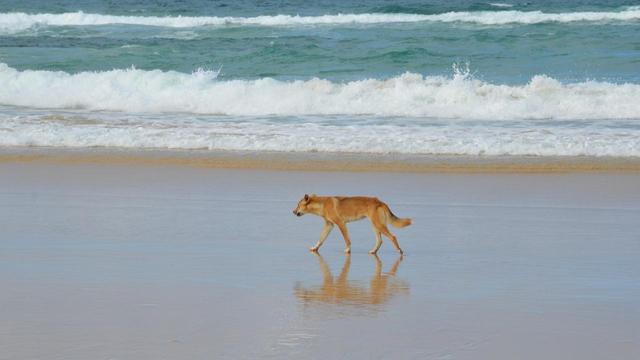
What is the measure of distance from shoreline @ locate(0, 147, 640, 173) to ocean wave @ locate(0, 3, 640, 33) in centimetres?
2082

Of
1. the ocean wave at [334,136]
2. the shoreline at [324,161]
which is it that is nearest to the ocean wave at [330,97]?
the ocean wave at [334,136]

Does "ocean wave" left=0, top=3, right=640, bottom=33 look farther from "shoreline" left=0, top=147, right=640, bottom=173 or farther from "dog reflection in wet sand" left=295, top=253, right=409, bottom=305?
"dog reflection in wet sand" left=295, top=253, right=409, bottom=305

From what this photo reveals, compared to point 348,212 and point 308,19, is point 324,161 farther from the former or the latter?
point 308,19

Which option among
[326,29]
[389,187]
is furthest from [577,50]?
[389,187]

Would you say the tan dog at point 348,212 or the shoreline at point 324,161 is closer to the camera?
the tan dog at point 348,212

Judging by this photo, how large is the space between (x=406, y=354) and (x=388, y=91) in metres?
14.2

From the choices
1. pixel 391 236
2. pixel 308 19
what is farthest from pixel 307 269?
pixel 308 19

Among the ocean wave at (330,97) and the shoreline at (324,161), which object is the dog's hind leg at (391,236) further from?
the ocean wave at (330,97)

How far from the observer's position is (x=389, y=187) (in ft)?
36.5

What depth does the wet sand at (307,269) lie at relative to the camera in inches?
225

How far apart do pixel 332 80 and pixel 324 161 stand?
32.0ft

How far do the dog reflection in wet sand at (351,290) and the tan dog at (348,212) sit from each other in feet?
2.33

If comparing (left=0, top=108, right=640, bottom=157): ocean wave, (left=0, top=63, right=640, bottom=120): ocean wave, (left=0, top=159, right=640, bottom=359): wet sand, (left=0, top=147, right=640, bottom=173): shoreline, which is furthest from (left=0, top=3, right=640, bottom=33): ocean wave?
(left=0, top=159, right=640, bottom=359): wet sand

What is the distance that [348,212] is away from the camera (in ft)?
27.8
